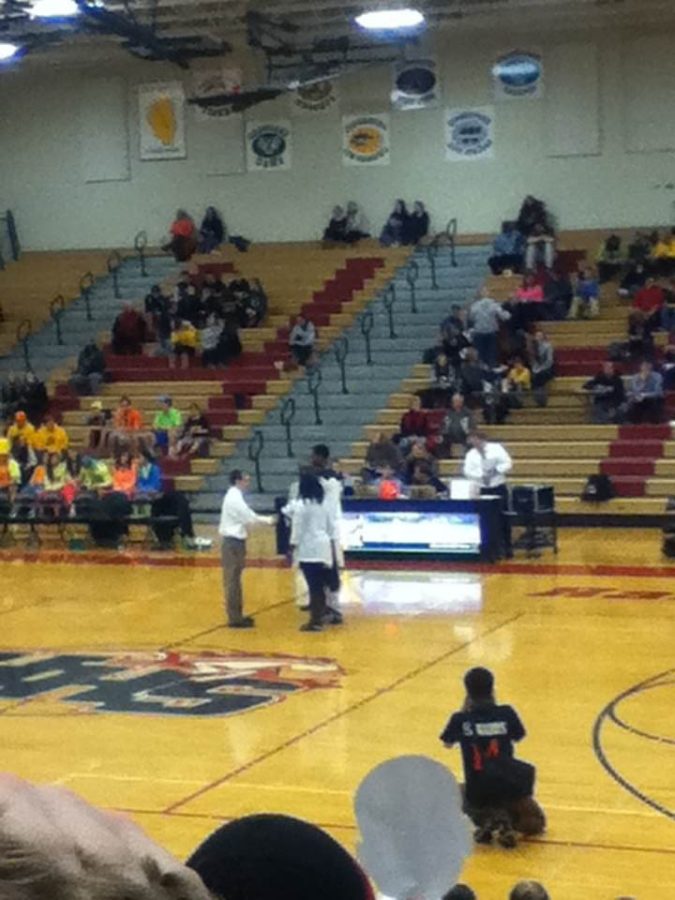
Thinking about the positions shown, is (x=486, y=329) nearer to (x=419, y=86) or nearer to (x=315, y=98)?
(x=419, y=86)

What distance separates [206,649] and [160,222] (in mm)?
22187

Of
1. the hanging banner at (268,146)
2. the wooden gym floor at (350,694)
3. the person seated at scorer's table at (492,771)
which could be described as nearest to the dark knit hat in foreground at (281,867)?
the wooden gym floor at (350,694)

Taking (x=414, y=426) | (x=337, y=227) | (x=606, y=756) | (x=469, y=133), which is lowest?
(x=606, y=756)

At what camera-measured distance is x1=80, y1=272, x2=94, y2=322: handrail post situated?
3350 centimetres

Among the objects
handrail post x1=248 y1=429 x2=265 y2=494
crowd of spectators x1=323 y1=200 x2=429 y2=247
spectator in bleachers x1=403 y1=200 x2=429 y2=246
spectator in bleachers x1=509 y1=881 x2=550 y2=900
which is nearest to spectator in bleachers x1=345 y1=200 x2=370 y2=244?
crowd of spectators x1=323 y1=200 x2=429 y2=247

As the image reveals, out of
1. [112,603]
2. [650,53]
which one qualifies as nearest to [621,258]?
[650,53]

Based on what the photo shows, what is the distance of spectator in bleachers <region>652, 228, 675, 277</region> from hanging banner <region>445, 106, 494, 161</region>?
523 cm

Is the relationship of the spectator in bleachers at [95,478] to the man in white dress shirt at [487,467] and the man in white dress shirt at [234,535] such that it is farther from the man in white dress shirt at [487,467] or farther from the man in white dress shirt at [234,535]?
the man in white dress shirt at [234,535]

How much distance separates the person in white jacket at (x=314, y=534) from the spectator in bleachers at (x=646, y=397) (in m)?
10.6

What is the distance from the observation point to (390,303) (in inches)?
1206

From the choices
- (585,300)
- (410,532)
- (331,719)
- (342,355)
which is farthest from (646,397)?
(331,719)

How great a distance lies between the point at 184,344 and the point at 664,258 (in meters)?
8.75

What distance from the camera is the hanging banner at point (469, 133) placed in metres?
32.7

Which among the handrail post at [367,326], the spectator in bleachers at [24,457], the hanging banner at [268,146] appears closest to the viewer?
the spectator in bleachers at [24,457]
